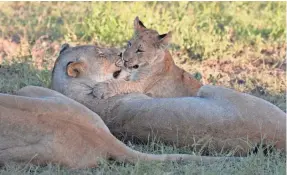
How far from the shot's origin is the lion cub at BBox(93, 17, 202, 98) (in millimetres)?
5355

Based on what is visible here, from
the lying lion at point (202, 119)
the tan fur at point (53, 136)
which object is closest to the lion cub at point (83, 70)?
the lying lion at point (202, 119)

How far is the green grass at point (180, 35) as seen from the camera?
252 inches

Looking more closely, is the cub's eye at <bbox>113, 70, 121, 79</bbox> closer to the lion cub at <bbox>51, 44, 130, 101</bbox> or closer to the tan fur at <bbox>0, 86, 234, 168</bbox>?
the lion cub at <bbox>51, 44, 130, 101</bbox>

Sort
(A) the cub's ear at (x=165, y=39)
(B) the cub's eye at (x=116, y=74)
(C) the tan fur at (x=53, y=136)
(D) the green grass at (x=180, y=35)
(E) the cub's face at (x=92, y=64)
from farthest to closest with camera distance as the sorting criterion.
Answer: (D) the green grass at (x=180, y=35), (A) the cub's ear at (x=165, y=39), (B) the cub's eye at (x=116, y=74), (E) the cub's face at (x=92, y=64), (C) the tan fur at (x=53, y=136)

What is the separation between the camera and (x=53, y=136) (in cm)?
378

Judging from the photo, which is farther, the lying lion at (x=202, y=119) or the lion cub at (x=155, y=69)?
the lion cub at (x=155, y=69)

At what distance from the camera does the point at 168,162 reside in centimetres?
402

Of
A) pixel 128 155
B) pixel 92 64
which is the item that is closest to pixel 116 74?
pixel 92 64

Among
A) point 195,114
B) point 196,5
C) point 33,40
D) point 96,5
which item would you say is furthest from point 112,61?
point 196,5

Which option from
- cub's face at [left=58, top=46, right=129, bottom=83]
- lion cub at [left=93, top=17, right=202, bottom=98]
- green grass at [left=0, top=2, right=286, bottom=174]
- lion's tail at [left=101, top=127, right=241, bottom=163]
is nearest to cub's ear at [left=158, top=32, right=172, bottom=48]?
lion cub at [left=93, top=17, right=202, bottom=98]

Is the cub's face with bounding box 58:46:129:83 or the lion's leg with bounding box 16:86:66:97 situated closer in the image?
the lion's leg with bounding box 16:86:66:97

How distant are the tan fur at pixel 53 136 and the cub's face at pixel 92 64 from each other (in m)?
1.13

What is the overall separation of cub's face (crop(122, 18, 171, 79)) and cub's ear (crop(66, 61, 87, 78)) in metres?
0.37

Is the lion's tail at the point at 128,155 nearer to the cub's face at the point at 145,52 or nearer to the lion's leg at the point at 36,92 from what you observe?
the lion's leg at the point at 36,92
